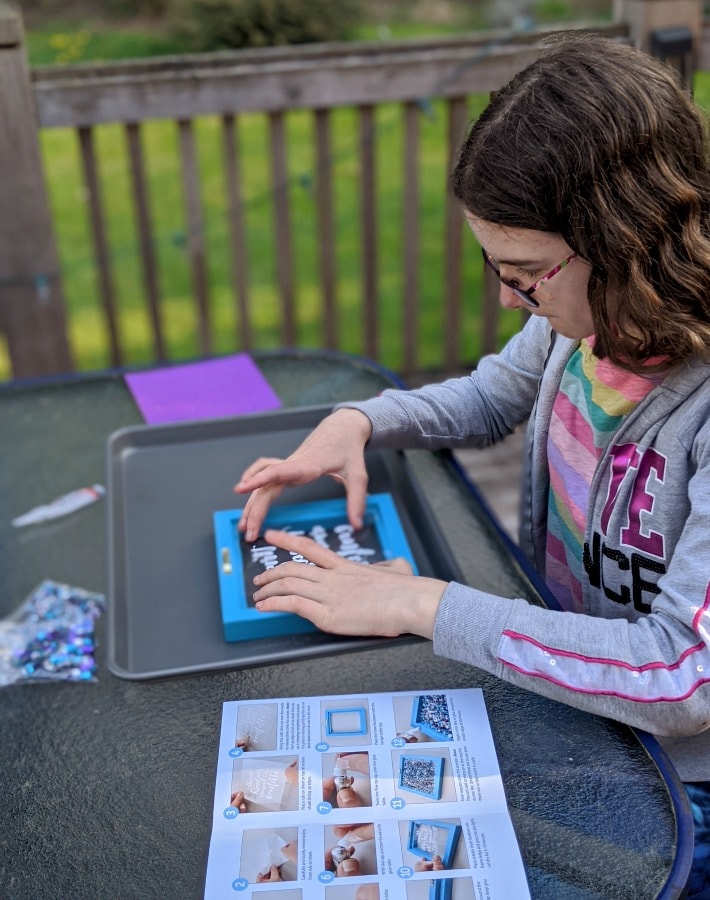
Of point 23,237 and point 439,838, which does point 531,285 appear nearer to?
point 439,838

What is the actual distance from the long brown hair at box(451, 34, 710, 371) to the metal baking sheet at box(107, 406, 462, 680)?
432 millimetres

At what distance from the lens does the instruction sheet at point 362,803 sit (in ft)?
2.87

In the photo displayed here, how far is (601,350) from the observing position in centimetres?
114

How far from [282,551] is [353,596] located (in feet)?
0.53

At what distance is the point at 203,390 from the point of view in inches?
71.4

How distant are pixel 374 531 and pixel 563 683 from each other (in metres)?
0.41

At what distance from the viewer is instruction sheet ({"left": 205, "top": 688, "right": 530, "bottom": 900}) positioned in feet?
2.87

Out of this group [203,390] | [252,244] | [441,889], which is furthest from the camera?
[252,244]

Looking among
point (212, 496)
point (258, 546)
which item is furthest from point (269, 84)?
point (258, 546)

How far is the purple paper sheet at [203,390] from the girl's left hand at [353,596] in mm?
558

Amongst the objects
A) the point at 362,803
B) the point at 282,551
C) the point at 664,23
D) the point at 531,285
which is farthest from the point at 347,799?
the point at 664,23

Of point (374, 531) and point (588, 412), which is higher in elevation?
point (588, 412)

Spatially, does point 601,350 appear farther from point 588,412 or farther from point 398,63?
point 398,63

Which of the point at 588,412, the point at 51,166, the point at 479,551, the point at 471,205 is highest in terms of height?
the point at 471,205
